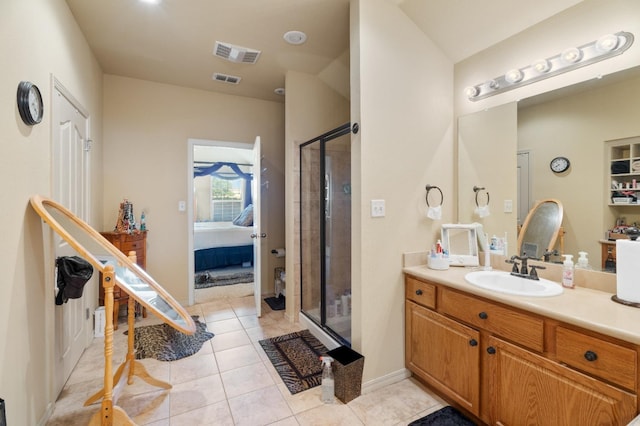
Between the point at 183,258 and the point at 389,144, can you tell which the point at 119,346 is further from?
the point at 389,144

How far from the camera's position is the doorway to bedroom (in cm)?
420

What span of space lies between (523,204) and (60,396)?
3404mm

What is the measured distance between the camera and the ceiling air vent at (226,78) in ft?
10.9

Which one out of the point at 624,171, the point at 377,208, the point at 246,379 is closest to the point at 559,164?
the point at 624,171

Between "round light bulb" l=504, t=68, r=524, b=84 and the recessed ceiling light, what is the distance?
165cm

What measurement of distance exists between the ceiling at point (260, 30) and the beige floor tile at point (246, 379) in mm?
2798

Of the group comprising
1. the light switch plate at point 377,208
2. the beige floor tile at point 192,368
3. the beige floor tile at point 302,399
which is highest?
the light switch plate at point 377,208

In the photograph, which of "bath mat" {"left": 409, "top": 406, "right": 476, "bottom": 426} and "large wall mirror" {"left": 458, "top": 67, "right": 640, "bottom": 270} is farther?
"bath mat" {"left": 409, "top": 406, "right": 476, "bottom": 426}

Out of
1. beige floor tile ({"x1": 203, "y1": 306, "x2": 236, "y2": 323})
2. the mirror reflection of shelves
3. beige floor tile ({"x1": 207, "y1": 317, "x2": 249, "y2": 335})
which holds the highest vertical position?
the mirror reflection of shelves

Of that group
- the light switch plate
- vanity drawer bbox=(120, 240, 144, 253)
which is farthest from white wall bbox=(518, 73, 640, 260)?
vanity drawer bbox=(120, 240, 144, 253)

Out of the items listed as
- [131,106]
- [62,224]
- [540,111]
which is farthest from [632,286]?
[131,106]

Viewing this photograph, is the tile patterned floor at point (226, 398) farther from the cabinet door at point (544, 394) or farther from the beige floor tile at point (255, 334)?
the cabinet door at point (544, 394)

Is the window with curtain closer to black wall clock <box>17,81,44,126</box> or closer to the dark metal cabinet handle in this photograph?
black wall clock <box>17,81,44,126</box>

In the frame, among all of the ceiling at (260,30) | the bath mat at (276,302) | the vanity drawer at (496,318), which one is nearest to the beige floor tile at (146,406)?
the bath mat at (276,302)
